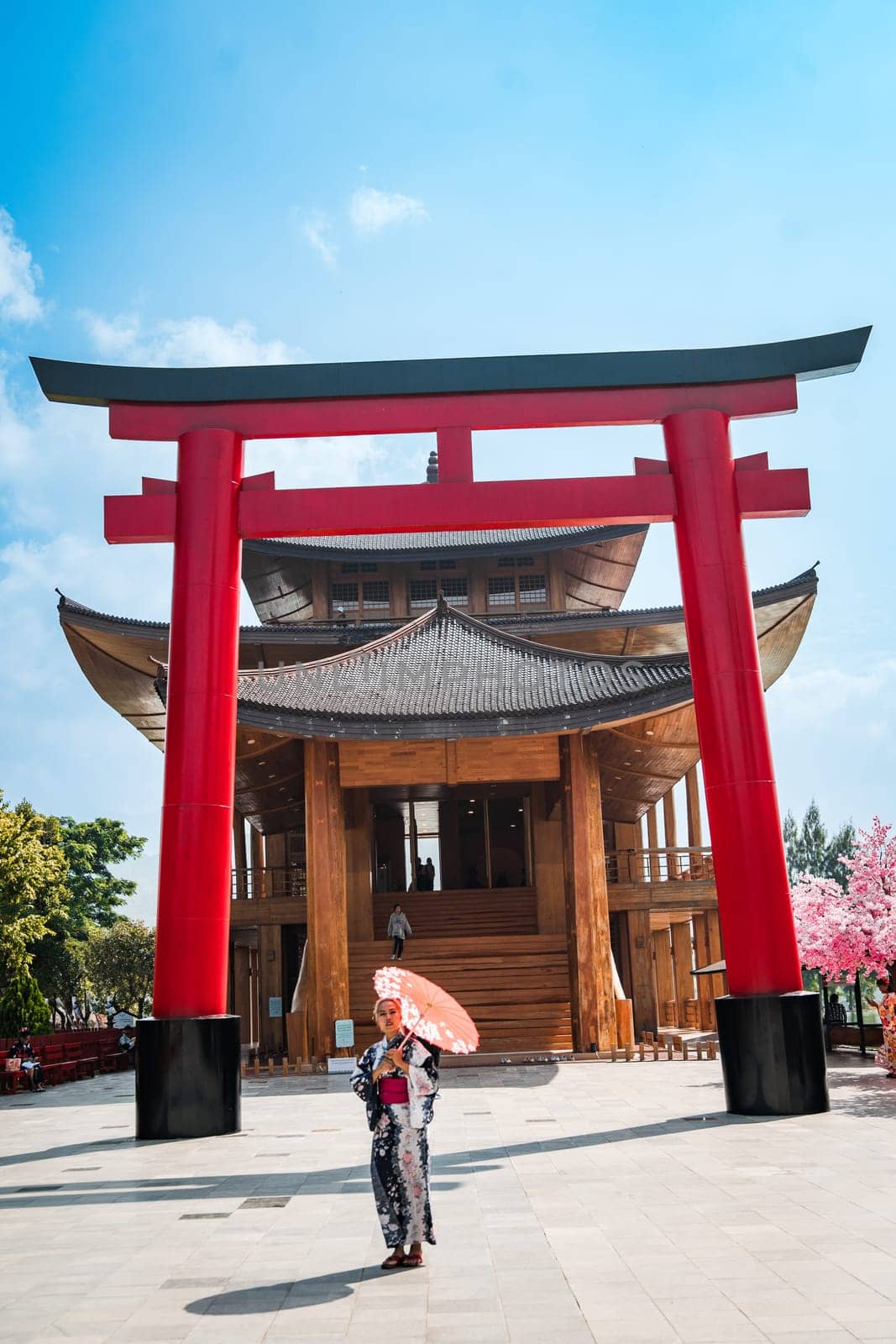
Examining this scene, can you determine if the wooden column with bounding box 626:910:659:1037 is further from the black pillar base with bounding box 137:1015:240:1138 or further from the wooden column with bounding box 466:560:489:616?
the black pillar base with bounding box 137:1015:240:1138

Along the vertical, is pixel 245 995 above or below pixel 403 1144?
above

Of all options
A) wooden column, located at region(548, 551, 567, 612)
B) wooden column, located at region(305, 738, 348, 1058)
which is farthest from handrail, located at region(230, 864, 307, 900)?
wooden column, located at region(548, 551, 567, 612)

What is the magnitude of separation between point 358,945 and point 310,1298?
59.1 ft

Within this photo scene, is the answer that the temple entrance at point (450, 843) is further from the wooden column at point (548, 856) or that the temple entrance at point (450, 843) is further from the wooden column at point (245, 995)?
the wooden column at point (245, 995)

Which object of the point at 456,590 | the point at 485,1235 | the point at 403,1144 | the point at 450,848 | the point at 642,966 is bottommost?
the point at 485,1235

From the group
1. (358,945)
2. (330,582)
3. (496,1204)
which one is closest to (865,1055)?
(358,945)

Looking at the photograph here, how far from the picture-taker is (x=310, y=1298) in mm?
5594

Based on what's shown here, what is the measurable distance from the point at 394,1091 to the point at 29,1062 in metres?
15.8

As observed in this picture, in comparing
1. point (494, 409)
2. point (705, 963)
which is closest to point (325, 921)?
point (494, 409)

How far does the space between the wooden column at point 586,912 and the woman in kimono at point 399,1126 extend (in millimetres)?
15174

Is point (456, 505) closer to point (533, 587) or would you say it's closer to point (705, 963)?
point (705, 963)

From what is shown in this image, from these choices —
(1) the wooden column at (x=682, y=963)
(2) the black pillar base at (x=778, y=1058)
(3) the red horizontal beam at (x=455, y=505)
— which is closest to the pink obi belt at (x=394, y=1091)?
(2) the black pillar base at (x=778, y=1058)

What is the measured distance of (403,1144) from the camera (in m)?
6.32

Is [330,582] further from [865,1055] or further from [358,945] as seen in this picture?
[865,1055]
